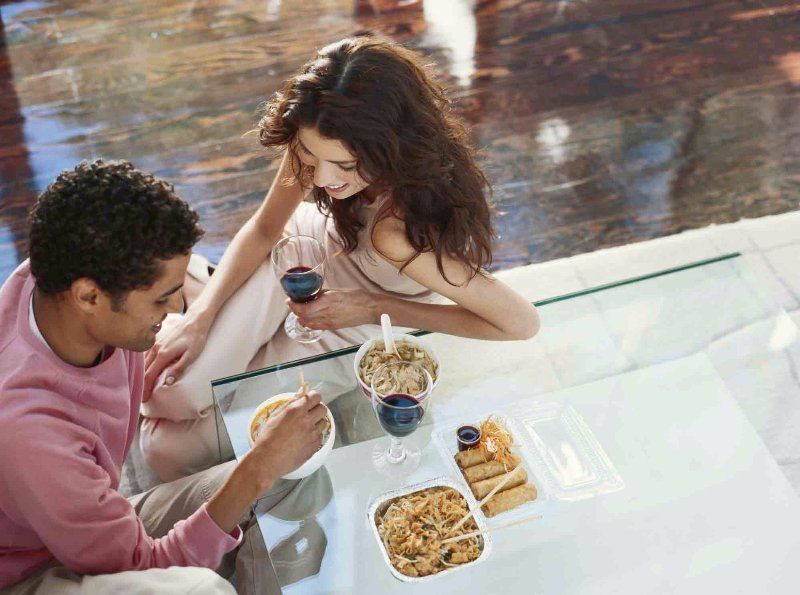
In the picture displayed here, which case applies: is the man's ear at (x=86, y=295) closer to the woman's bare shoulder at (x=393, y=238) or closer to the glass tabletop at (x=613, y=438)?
the glass tabletop at (x=613, y=438)

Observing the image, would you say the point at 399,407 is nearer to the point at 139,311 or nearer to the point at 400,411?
the point at 400,411

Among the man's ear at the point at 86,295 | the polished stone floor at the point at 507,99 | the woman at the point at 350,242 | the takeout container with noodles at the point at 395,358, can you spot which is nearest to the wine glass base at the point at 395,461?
the takeout container with noodles at the point at 395,358

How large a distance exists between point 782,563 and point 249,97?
8.06 feet

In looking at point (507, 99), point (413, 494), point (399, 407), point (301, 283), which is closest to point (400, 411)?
point (399, 407)

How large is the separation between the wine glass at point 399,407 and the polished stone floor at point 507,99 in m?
1.26

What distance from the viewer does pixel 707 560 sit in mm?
1537

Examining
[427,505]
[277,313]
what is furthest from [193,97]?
[427,505]

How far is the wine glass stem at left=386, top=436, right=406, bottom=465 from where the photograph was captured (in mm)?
1655

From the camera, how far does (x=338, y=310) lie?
1877 mm

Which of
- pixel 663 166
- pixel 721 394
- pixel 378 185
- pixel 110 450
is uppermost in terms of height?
pixel 378 185

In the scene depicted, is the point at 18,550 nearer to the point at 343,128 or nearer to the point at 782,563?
the point at 343,128

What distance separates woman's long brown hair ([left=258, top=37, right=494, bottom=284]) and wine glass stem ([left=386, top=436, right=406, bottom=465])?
36 cm

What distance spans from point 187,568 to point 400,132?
2.95ft

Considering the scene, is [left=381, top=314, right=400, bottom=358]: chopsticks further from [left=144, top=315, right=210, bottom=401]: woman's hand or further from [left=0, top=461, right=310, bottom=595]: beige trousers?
[left=144, top=315, right=210, bottom=401]: woman's hand
